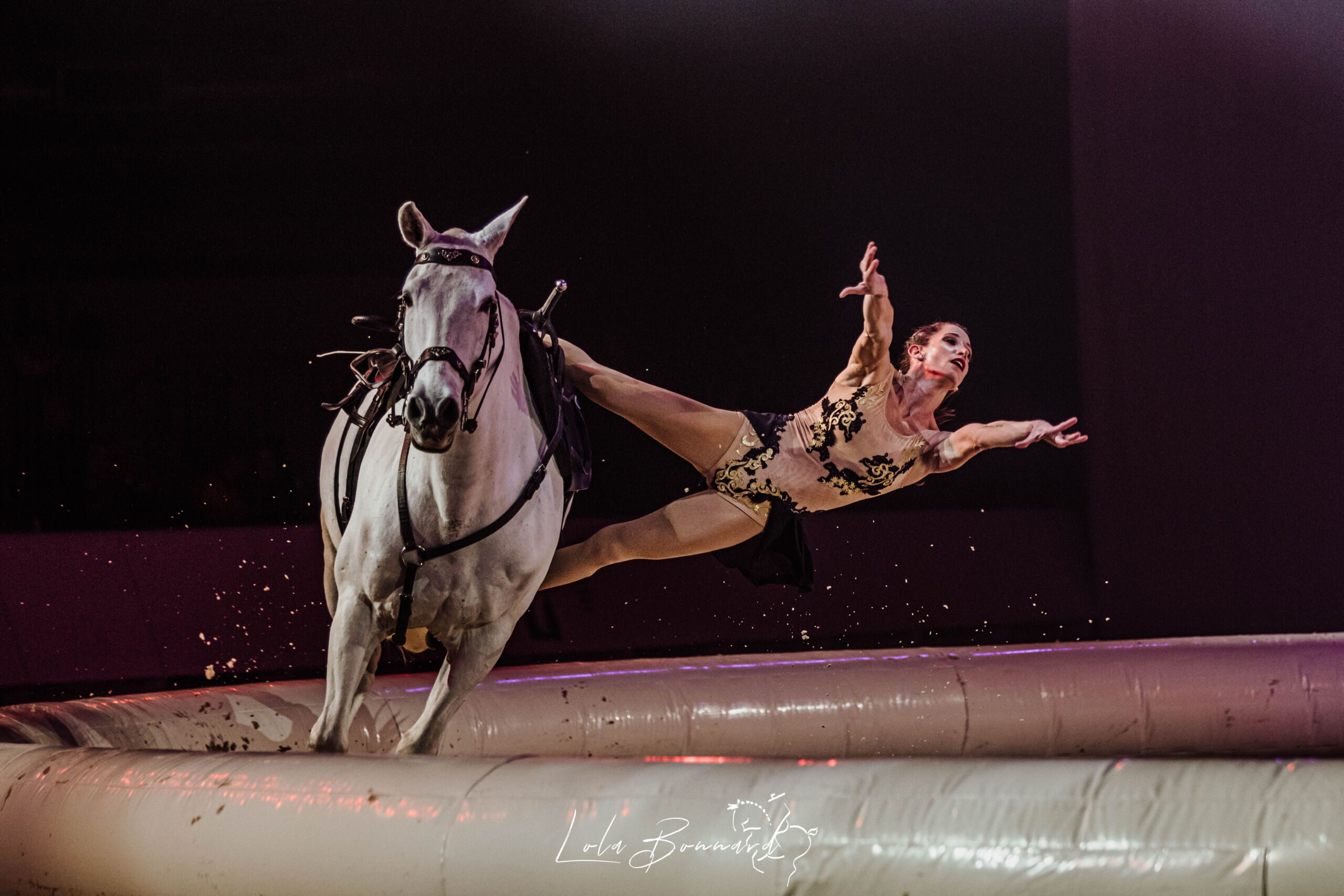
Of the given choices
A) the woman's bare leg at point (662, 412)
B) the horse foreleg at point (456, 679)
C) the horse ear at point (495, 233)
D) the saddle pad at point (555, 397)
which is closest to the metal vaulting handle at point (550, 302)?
the saddle pad at point (555, 397)

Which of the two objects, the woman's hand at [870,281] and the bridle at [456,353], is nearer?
the bridle at [456,353]

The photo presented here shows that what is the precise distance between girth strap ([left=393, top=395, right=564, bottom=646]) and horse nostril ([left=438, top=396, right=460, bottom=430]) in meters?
0.36

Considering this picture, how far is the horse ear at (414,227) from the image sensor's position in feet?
7.52

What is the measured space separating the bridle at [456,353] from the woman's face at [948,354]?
1831 mm

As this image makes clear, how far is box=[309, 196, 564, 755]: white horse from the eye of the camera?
2197 millimetres

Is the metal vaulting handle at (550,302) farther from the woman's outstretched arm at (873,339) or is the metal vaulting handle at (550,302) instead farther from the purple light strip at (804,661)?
the purple light strip at (804,661)

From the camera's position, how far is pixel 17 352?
4.56 meters

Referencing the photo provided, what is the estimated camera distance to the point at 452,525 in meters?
2.38

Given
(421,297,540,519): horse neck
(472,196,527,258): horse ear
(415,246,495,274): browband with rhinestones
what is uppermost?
(472,196,527,258): horse ear

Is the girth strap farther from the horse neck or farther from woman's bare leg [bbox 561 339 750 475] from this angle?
woman's bare leg [bbox 561 339 750 475]

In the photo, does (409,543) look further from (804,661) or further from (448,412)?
(804,661)

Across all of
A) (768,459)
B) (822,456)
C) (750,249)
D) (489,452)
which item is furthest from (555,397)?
(750,249)

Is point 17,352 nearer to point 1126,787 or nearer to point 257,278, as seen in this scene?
point 257,278

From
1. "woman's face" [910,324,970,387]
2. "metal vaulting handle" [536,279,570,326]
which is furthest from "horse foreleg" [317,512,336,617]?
"woman's face" [910,324,970,387]
